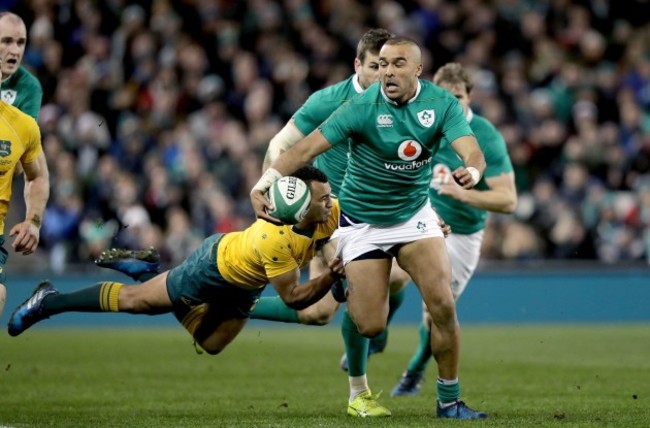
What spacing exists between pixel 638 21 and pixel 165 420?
656 inches

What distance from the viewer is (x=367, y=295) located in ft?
29.2

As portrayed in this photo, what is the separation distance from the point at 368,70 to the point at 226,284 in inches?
80.1

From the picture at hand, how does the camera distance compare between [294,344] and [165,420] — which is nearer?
[165,420]

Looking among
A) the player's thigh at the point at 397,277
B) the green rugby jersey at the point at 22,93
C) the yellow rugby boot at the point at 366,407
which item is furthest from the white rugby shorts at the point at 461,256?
the green rugby jersey at the point at 22,93

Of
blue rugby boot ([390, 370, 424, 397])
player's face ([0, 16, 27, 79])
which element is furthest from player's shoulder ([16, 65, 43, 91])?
blue rugby boot ([390, 370, 424, 397])

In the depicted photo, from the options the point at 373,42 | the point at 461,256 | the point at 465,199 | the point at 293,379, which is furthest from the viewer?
the point at 293,379

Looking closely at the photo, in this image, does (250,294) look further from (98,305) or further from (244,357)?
(244,357)

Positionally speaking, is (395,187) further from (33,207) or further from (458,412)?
(33,207)

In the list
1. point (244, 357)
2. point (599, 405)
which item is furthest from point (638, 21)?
point (599, 405)

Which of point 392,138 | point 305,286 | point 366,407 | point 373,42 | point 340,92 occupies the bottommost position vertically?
point 366,407

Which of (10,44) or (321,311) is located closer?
(10,44)

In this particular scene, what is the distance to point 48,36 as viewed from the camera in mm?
21922

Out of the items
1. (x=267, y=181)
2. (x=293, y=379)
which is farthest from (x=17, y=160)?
(x=293, y=379)

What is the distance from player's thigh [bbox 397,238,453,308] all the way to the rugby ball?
2.88 feet
